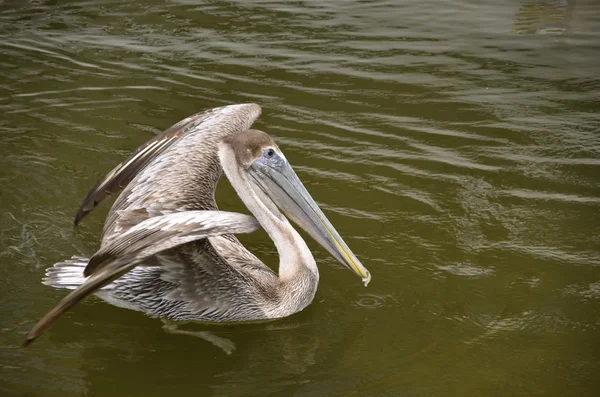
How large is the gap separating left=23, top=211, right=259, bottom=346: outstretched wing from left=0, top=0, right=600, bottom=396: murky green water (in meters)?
0.61

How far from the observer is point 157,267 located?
13.3 ft

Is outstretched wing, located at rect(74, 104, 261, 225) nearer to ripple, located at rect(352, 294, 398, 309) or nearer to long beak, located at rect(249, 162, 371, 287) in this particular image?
long beak, located at rect(249, 162, 371, 287)

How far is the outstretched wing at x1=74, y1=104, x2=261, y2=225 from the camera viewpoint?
15.4 ft

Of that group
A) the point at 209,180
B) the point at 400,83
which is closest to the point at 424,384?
the point at 209,180

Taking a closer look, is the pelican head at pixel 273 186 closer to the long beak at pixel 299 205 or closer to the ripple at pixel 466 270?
the long beak at pixel 299 205

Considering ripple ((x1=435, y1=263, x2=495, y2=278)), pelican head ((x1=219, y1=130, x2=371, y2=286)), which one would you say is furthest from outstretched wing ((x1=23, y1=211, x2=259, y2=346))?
ripple ((x1=435, y1=263, x2=495, y2=278))

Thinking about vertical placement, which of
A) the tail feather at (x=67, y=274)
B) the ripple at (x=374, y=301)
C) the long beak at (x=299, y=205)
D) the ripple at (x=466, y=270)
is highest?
the long beak at (x=299, y=205)

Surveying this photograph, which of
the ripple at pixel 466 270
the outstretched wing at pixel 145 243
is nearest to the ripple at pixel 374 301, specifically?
the ripple at pixel 466 270

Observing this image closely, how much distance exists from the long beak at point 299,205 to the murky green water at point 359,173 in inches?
13.5

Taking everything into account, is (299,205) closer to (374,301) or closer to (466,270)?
(374,301)

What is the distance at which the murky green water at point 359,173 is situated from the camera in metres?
3.77

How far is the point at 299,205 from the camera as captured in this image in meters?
4.04

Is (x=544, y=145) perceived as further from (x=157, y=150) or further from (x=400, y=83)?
(x=157, y=150)

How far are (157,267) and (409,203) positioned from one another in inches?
67.6
